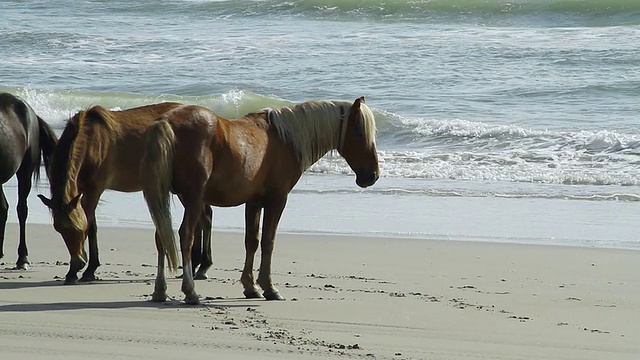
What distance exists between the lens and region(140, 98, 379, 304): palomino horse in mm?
5746

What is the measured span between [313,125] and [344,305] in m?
1.12

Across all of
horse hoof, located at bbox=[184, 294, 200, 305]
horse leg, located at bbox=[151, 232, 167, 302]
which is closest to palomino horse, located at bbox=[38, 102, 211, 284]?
horse leg, located at bbox=[151, 232, 167, 302]

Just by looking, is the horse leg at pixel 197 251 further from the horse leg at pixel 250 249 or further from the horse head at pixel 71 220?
the horse head at pixel 71 220

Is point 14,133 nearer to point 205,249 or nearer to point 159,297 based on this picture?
point 205,249

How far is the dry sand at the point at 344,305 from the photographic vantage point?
4938 millimetres

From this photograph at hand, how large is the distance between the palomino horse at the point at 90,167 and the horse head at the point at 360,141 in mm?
1061

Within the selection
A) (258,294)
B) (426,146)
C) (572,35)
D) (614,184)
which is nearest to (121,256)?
(258,294)

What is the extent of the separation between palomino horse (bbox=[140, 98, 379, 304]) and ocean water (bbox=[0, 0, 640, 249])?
0.63 metres

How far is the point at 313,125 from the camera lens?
6371 mm

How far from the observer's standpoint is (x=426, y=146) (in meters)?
14.5

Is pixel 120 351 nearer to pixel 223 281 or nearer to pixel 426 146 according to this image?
pixel 223 281

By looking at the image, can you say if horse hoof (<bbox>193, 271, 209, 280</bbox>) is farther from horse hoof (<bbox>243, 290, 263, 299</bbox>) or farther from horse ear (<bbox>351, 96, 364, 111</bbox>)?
horse ear (<bbox>351, 96, 364, 111</bbox>)

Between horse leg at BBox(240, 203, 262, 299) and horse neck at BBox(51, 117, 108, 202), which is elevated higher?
horse neck at BBox(51, 117, 108, 202)

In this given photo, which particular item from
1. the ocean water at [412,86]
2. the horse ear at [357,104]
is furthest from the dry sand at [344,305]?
the horse ear at [357,104]
